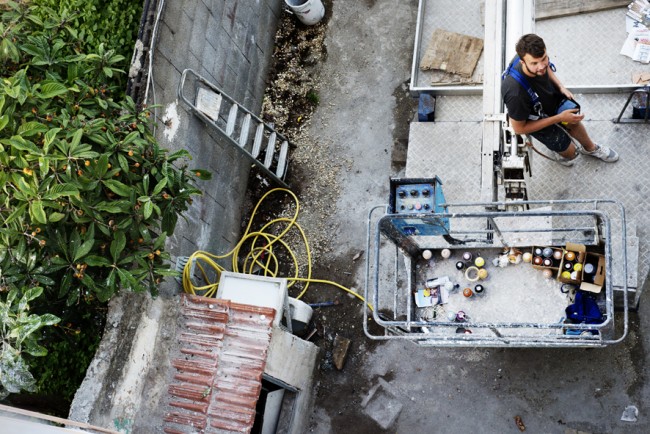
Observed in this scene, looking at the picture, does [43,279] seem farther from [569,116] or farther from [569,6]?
[569,6]

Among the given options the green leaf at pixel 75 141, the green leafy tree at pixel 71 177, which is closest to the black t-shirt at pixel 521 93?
the green leafy tree at pixel 71 177

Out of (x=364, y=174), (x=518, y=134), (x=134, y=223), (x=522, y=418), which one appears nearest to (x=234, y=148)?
(x=364, y=174)

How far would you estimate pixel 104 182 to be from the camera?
6.01m

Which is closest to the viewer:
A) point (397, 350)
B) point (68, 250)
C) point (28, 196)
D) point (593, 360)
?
point (28, 196)

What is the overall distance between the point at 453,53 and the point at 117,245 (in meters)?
5.04

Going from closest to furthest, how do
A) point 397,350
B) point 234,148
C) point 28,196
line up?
point 28,196
point 397,350
point 234,148

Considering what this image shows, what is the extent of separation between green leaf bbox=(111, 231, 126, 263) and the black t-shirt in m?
3.62

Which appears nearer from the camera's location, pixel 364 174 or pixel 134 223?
pixel 134 223

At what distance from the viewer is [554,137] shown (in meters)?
7.50

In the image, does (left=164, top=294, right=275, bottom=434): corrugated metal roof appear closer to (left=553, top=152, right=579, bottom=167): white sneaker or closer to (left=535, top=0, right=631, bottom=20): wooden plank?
(left=553, top=152, right=579, bottom=167): white sneaker

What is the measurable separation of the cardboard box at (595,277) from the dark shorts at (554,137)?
1.26m

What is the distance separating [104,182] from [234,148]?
3.34m

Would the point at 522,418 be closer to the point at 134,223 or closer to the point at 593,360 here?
the point at 593,360

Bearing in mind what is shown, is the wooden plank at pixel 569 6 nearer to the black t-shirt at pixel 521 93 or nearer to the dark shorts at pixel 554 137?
the dark shorts at pixel 554 137
